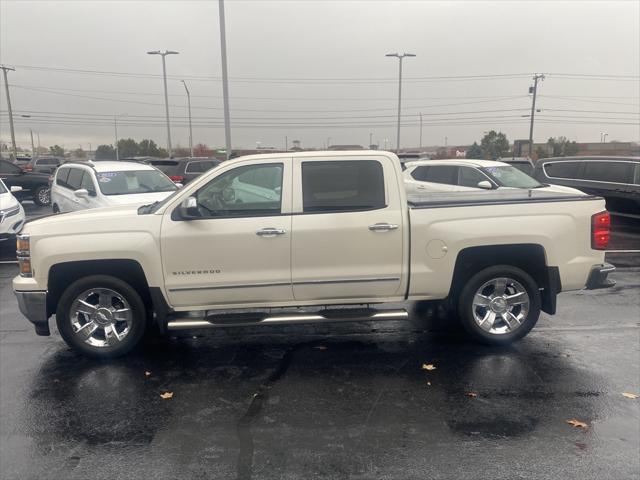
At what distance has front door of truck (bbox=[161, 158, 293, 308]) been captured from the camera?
15.7 feet

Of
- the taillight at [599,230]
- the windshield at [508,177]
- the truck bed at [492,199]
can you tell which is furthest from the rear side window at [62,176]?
the taillight at [599,230]

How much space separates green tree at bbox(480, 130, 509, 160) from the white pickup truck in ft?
185

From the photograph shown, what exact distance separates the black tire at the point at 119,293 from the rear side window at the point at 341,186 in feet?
5.92

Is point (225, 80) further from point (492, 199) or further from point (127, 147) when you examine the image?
point (127, 147)

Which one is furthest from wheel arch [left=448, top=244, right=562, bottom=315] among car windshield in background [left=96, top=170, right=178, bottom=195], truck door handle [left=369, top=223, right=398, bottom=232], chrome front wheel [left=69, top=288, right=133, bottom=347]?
car windshield in background [left=96, top=170, right=178, bottom=195]

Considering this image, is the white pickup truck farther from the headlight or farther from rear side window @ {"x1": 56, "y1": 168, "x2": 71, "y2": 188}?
rear side window @ {"x1": 56, "y1": 168, "x2": 71, "y2": 188}

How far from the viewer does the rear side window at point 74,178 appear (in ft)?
35.9

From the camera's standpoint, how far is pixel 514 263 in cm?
526

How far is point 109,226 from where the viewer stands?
15.8ft

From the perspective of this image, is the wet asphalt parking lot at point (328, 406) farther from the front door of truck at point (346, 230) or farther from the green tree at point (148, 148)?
the green tree at point (148, 148)

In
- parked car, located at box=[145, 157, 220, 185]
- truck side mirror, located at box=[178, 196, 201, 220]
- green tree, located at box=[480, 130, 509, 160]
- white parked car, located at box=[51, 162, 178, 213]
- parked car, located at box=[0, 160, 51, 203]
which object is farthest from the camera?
green tree, located at box=[480, 130, 509, 160]

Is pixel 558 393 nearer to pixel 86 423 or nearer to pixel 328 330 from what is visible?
pixel 328 330

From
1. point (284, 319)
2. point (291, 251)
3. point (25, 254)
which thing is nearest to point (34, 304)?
point (25, 254)

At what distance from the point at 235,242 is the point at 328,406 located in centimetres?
168
